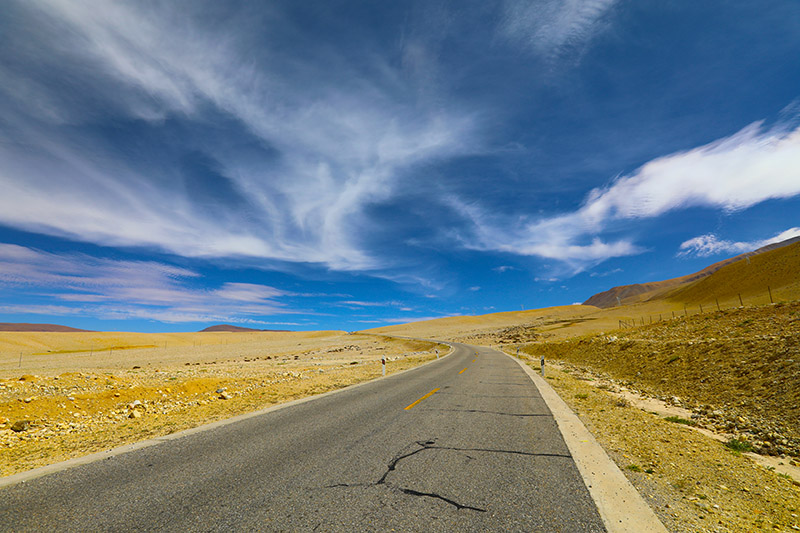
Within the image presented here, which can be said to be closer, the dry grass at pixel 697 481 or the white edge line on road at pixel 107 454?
the dry grass at pixel 697 481

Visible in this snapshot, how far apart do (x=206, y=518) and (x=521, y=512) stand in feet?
12.0

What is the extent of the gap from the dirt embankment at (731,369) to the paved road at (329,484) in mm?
6803

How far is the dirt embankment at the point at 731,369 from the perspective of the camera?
31.2ft

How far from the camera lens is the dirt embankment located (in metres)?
9.50

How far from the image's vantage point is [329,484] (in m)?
4.71

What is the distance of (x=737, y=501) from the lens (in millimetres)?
4609

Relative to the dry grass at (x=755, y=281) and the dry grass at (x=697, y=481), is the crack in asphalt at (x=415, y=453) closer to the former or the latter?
the dry grass at (x=697, y=481)

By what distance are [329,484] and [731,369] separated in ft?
56.4

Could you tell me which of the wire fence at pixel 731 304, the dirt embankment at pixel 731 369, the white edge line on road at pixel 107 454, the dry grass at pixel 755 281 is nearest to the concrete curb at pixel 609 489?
the dirt embankment at pixel 731 369

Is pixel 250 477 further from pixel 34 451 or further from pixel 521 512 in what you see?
pixel 34 451

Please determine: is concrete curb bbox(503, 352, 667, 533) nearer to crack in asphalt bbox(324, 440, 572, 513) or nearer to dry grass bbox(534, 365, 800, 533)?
dry grass bbox(534, 365, 800, 533)

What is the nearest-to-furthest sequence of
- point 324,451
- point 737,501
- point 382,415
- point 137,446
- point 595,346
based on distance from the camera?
point 737,501, point 324,451, point 137,446, point 382,415, point 595,346

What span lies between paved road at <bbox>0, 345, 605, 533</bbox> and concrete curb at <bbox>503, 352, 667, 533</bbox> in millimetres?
189

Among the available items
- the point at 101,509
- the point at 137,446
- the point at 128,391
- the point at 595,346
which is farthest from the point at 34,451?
the point at 595,346
